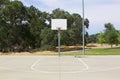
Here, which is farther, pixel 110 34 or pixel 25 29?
pixel 110 34

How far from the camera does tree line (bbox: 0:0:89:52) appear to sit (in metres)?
72.9

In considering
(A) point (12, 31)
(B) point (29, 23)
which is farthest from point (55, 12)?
(A) point (12, 31)

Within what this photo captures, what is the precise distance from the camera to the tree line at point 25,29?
72.9 meters

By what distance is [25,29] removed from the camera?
78188mm
